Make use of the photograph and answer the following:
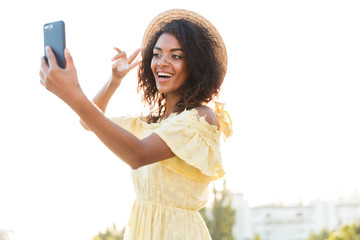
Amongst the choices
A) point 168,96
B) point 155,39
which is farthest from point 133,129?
point 155,39

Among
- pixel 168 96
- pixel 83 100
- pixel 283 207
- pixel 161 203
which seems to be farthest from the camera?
pixel 283 207

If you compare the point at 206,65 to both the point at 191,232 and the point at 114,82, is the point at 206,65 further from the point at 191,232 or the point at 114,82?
the point at 191,232

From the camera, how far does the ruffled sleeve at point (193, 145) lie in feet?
6.80

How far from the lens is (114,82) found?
2.48 m

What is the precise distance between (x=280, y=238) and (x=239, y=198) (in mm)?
4431

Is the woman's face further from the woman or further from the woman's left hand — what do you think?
the woman's left hand

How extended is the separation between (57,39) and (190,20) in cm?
83

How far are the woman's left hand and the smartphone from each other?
0.02 metres

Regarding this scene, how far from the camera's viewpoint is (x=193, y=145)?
7.03ft

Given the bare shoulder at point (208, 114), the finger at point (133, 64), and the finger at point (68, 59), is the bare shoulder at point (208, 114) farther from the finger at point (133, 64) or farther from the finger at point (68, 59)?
the finger at point (68, 59)

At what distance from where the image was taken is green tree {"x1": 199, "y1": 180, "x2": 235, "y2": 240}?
15.6 m

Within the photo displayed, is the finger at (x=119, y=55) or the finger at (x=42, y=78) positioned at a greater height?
the finger at (x=119, y=55)

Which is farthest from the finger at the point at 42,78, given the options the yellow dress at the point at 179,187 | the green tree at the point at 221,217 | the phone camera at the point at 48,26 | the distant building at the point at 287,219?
the distant building at the point at 287,219

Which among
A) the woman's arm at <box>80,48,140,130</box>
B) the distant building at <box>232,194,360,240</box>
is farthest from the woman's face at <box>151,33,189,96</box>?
the distant building at <box>232,194,360,240</box>
